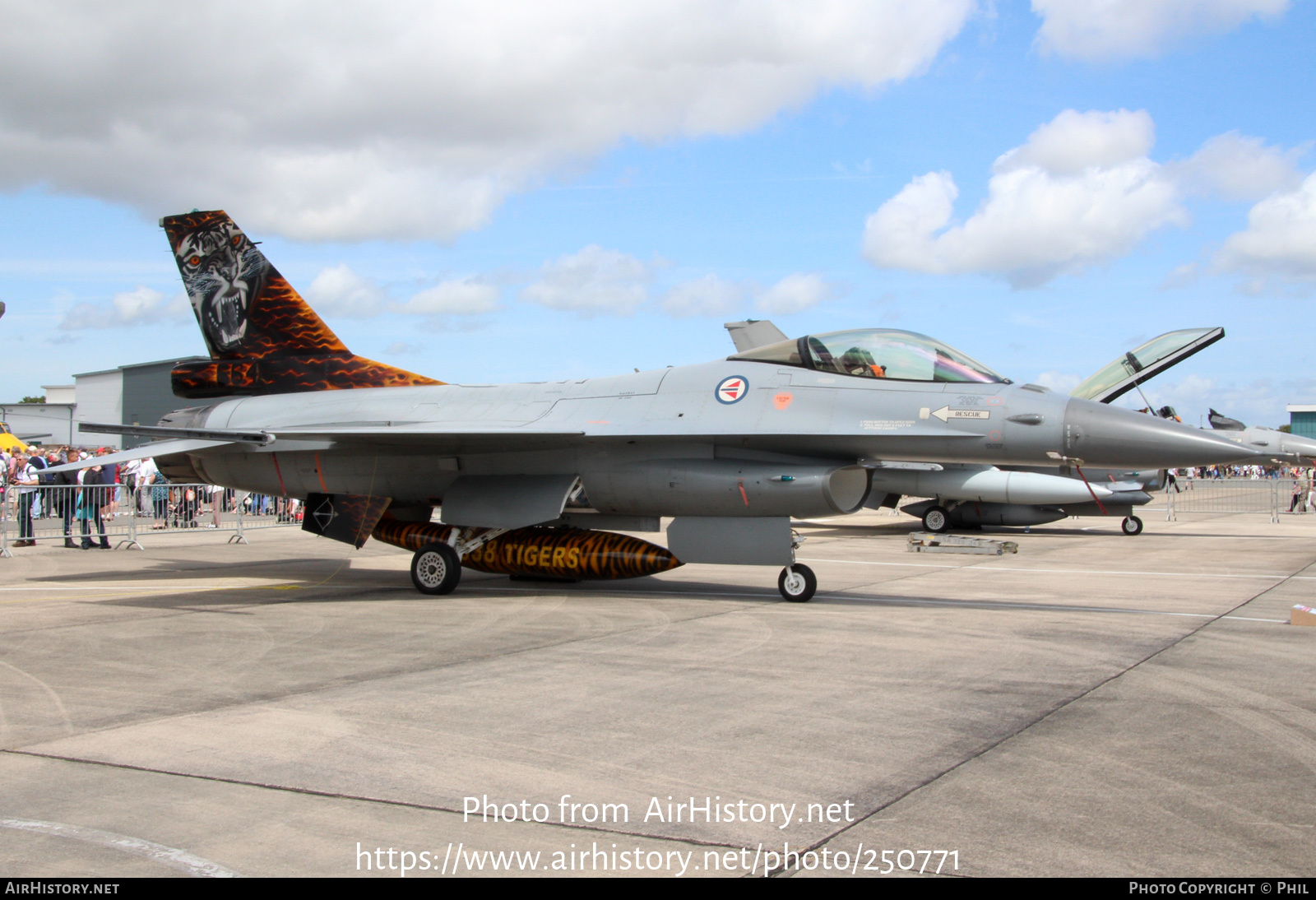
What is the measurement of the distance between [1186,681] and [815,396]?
4071 mm

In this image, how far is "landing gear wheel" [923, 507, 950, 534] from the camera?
20234 millimetres

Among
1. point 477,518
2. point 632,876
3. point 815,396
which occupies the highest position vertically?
point 815,396

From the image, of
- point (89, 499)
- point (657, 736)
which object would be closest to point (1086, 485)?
point (657, 736)

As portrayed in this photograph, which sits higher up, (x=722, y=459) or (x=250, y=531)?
(x=722, y=459)

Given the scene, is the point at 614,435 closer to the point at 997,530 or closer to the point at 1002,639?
the point at 1002,639

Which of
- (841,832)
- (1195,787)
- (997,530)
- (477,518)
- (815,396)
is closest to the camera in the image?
(841,832)

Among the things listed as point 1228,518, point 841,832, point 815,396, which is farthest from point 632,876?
point 1228,518

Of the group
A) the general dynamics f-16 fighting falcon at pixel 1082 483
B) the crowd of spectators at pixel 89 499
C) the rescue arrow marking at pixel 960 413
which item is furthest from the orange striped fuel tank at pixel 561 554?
the general dynamics f-16 fighting falcon at pixel 1082 483

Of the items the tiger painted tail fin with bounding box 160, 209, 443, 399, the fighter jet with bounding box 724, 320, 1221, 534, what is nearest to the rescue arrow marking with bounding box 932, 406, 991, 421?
the tiger painted tail fin with bounding box 160, 209, 443, 399

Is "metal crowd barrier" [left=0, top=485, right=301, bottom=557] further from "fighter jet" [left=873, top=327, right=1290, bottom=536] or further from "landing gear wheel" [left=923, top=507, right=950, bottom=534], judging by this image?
"landing gear wheel" [left=923, top=507, right=950, bottom=534]

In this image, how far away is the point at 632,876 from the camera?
9.76 feet

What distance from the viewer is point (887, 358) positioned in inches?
348

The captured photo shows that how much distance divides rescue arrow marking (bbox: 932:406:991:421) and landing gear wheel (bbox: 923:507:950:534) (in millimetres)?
12372

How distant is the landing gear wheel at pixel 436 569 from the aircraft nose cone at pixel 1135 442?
19.5 feet
